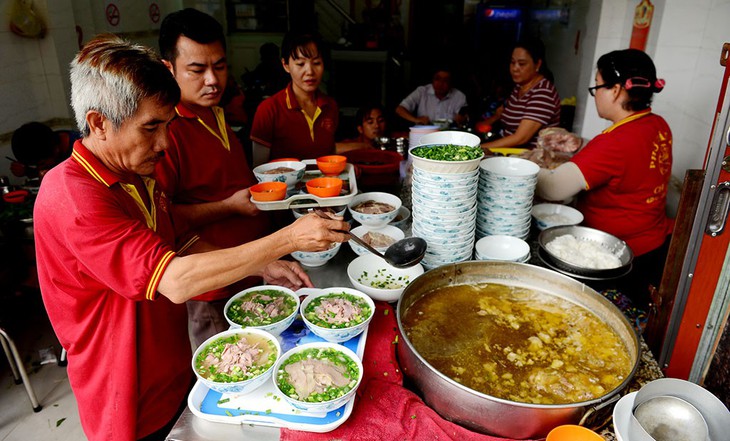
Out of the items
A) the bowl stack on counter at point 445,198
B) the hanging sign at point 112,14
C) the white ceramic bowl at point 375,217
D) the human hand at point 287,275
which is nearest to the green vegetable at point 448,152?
the bowl stack on counter at point 445,198

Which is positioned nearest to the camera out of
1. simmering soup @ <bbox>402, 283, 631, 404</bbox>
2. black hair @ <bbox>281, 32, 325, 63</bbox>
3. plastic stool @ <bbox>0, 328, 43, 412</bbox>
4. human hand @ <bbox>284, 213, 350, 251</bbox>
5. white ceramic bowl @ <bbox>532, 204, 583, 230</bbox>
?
simmering soup @ <bbox>402, 283, 631, 404</bbox>

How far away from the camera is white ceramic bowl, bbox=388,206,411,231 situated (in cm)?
278

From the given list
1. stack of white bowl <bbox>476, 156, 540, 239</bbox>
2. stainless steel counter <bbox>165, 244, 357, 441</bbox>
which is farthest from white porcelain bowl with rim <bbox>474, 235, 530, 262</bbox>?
stainless steel counter <bbox>165, 244, 357, 441</bbox>

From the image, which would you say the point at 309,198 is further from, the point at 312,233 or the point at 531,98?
the point at 531,98

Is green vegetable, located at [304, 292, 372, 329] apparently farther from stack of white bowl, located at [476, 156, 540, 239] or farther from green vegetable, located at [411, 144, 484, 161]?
stack of white bowl, located at [476, 156, 540, 239]

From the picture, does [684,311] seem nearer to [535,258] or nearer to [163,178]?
[535,258]

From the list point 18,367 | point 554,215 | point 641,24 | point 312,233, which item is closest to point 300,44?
point 312,233

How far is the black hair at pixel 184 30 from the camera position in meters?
2.30

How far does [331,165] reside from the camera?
2791 mm

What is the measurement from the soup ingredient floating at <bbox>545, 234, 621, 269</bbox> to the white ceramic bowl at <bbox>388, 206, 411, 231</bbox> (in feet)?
2.72

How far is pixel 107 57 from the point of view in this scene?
1479mm

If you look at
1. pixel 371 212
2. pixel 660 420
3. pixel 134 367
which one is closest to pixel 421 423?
pixel 660 420

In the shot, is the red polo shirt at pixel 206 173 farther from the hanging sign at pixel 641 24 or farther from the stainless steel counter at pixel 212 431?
the hanging sign at pixel 641 24

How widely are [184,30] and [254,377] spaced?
178cm
